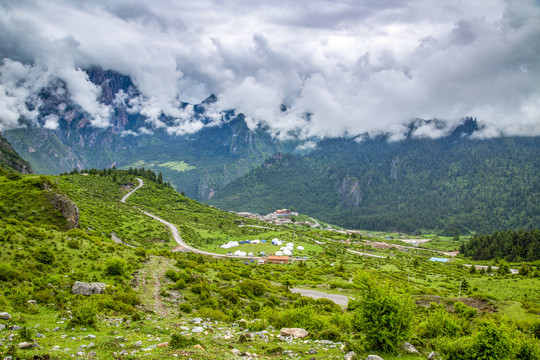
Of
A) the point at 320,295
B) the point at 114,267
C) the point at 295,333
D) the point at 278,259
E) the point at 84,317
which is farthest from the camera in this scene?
the point at 278,259

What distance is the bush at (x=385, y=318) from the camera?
43.3 ft

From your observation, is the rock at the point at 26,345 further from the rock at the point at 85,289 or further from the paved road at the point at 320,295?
the paved road at the point at 320,295

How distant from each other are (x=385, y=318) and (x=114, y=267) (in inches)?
792

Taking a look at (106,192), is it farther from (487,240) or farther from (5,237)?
(487,240)

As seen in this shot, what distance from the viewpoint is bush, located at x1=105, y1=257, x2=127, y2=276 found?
22.8 metres

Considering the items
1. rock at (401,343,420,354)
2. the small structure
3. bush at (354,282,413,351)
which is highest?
bush at (354,282,413,351)

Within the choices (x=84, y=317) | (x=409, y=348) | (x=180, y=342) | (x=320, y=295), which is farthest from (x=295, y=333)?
(x=320, y=295)

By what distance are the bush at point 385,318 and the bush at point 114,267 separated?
61.4 ft

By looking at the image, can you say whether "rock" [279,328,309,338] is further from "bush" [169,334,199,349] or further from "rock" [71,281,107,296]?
"rock" [71,281,107,296]

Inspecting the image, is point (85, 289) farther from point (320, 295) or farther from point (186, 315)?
point (320, 295)

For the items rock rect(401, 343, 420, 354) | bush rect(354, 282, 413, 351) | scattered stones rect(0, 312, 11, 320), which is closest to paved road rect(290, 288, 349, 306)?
rock rect(401, 343, 420, 354)

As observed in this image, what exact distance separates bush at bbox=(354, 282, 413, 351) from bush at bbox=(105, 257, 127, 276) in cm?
1871

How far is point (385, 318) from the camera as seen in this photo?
43.4 feet

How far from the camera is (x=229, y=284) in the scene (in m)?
30.6
